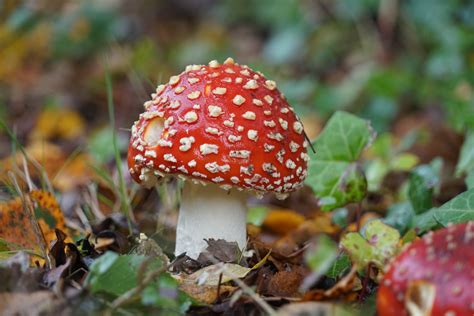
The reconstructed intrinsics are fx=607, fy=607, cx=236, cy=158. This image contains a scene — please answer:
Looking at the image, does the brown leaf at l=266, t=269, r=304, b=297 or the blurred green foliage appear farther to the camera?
the blurred green foliage

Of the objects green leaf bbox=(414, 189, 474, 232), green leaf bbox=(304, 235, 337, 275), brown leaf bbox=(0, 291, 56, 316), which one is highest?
green leaf bbox=(304, 235, 337, 275)

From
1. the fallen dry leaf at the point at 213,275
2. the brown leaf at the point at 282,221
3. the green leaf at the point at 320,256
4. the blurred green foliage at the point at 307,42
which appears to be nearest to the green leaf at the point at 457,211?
the fallen dry leaf at the point at 213,275

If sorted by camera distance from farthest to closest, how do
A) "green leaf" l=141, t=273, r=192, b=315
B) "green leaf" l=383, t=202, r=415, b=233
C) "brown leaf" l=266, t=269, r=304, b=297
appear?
"green leaf" l=383, t=202, r=415, b=233
"brown leaf" l=266, t=269, r=304, b=297
"green leaf" l=141, t=273, r=192, b=315

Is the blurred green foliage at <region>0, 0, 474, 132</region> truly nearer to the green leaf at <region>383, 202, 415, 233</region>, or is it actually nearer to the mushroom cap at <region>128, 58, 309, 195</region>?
the green leaf at <region>383, 202, 415, 233</region>

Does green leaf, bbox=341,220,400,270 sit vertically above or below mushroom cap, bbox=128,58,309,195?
below

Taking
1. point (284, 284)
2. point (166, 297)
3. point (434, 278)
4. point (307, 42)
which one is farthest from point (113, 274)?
point (307, 42)

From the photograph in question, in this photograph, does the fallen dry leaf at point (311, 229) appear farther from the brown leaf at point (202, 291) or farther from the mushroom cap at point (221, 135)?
the brown leaf at point (202, 291)

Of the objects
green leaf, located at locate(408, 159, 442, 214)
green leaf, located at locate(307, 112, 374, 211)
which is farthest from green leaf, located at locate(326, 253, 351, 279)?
→ green leaf, located at locate(408, 159, 442, 214)
